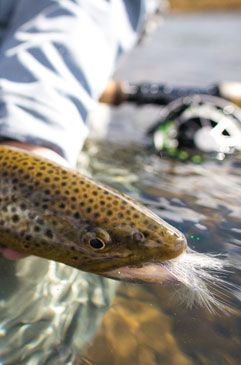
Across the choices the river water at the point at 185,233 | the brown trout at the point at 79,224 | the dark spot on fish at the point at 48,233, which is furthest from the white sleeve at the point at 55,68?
the river water at the point at 185,233

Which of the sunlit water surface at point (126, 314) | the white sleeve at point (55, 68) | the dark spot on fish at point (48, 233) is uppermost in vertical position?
the white sleeve at point (55, 68)

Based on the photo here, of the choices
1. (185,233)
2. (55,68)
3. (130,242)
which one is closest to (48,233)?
(130,242)

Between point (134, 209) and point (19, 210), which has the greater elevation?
point (134, 209)

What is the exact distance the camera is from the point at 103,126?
12.7 feet

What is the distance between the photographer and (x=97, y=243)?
1.10 m

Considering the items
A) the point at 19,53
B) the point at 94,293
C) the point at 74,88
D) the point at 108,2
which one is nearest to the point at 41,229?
the point at 94,293

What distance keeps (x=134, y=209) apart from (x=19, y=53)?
3.28ft

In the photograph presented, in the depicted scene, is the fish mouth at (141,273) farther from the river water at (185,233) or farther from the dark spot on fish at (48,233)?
the dark spot on fish at (48,233)

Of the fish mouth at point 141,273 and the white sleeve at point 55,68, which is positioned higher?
the white sleeve at point 55,68

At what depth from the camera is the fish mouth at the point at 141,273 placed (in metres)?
1.12

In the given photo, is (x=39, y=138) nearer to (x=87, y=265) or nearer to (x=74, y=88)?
(x=74, y=88)

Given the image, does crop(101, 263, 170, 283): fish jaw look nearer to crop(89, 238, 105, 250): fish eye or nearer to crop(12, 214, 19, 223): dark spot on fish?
crop(89, 238, 105, 250): fish eye

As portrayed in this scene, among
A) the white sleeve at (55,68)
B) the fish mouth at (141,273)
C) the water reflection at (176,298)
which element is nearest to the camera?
the water reflection at (176,298)

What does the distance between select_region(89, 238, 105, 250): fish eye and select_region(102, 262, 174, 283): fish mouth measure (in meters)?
0.09
